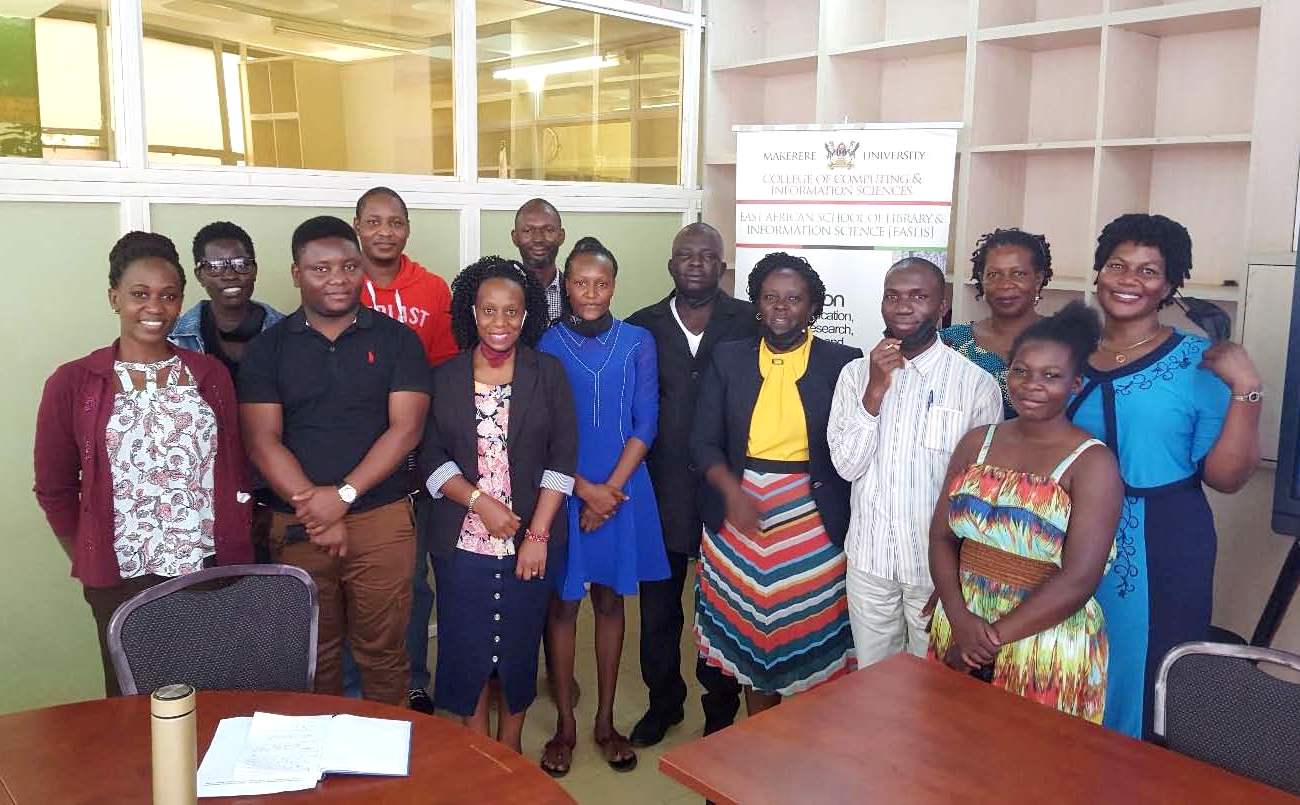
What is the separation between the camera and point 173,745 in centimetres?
110

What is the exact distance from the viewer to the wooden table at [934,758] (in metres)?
1.55

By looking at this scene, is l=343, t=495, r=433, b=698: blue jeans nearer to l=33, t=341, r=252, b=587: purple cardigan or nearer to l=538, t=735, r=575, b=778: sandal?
l=538, t=735, r=575, b=778: sandal

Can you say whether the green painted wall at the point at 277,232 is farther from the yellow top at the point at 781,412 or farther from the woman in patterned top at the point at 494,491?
the yellow top at the point at 781,412

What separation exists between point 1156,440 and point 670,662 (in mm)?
1699

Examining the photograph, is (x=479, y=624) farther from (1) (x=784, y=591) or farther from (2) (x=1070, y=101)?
(2) (x=1070, y=101)

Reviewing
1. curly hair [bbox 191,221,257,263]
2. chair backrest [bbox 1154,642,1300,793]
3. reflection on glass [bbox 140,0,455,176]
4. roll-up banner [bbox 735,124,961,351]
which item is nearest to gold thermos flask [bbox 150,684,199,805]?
chair backrest [bbox 1154,642,1300,793]

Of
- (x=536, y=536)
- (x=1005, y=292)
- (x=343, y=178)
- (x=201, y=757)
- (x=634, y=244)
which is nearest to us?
(x=201, y=757)

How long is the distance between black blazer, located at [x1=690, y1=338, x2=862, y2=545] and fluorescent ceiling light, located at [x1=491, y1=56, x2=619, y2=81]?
2096 mm

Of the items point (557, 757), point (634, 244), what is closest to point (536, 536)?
point (557, 757)

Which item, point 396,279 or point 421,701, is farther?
point 421,701

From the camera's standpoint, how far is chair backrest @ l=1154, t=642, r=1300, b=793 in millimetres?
1730

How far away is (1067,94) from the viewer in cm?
409

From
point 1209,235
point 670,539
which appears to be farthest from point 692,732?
point 1209,235

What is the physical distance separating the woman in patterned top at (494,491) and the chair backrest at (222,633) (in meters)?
0.65
